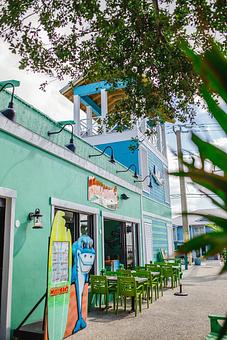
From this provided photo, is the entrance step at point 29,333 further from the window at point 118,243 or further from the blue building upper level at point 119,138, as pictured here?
the blue building upper level at point 119,138

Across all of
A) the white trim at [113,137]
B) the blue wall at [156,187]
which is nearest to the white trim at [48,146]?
the white trim at [113,137]

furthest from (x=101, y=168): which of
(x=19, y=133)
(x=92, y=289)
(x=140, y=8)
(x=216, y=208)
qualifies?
(x=216, y=208)

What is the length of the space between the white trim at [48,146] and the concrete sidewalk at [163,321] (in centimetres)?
373

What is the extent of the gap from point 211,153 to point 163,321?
682 cm

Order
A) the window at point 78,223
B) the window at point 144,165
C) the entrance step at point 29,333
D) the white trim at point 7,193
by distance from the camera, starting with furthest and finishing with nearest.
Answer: the window at point 144,165
the window at point 78,223
the white trim at point 7,193
the entrance step at point 29,333

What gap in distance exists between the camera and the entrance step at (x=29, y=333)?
16.8 feet

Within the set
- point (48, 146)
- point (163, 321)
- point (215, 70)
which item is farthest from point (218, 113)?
point (163, 321)

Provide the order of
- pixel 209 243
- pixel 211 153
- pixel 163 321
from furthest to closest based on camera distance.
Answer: pixel 163 321
pixel 211 153
pixel 209 243

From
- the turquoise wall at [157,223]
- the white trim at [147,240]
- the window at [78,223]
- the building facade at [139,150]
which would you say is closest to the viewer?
the window at [78,223]

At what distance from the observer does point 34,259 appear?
20.4 ft

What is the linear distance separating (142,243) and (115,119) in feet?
26.5

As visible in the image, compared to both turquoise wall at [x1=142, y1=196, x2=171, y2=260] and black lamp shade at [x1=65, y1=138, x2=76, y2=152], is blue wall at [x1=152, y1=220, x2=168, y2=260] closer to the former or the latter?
turquoise wall at [x1=142, y1=196, x2=171, y2=260]

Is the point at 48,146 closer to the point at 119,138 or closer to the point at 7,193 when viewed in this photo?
the point at 7,193

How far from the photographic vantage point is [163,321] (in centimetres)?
673
